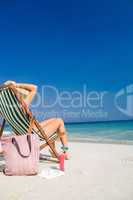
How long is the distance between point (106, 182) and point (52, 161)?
1296 millimetres

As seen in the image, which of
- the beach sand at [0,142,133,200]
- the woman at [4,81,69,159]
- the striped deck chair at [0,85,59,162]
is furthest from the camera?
the woman at [4,81,69,159]

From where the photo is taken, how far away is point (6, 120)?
13.0 ft

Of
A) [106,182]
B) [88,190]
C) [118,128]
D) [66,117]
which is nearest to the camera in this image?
[88,190]

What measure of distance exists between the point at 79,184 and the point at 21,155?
69 centimetres

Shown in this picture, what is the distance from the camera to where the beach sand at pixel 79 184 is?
2.83 meters

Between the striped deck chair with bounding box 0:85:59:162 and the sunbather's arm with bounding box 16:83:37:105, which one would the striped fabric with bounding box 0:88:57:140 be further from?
the sunbather's arm with bounding box 16:83:37:105

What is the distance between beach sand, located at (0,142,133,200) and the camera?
2830 millimetres

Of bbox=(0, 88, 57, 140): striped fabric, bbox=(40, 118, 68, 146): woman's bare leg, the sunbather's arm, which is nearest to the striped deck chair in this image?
bbox=(0, 88, 57, 140): striped fabric

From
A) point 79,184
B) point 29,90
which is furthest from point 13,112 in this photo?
point 79,184

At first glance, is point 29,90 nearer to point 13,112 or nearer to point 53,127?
point 13,112

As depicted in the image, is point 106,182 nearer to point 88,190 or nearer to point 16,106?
point 88,190

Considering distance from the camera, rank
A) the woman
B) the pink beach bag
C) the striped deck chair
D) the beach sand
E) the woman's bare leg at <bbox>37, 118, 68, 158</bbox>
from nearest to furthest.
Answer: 1. the beach sand
2. the pink beach bag
3. the striped deck chair
4. the woman
5. the woman's bare leg at <bbox>37, 118, 68, 158</bbox>

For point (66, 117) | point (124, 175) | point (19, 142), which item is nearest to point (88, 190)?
point (124, 175)

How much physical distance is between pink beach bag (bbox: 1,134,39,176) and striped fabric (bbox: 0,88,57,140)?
0.71 feet
